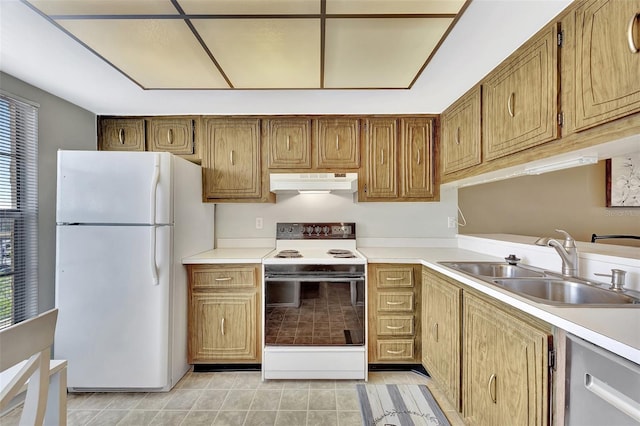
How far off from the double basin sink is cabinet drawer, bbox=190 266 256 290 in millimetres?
1465

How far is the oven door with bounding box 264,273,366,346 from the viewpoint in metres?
2.14

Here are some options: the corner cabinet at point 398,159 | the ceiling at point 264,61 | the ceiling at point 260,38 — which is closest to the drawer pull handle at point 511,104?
the ceiling at point 264,61

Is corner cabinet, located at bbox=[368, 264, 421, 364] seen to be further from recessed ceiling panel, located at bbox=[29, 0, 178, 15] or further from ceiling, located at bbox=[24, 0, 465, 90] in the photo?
recessed ceiling panel, located at bbox=[29, 0, 178, 15]

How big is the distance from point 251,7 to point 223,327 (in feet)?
6.94

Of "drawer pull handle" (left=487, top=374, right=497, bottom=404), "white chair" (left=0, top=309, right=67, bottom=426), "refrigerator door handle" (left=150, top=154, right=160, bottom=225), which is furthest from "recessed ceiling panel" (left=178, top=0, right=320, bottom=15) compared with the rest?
"drawer pull handle" (left=487, top=374, right=497, bottom=404)

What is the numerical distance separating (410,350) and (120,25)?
9.03 ft

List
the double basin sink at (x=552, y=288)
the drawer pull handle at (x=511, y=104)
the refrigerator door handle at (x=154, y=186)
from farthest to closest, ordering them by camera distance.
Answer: the refrigerator door handle at (x=154, y=186), the drawer pull handle at (x=511, y=104), the double basin sink at (x=552, y=288)

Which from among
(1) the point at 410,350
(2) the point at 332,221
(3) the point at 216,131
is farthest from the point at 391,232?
(3) the point at 216,131

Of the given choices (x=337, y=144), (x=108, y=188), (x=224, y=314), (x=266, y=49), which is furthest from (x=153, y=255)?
(x=337, y=144)

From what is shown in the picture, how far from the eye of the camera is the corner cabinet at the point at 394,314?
2203 millimetres

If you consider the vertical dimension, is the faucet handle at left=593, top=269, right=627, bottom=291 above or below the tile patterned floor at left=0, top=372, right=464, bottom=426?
above

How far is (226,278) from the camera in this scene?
2234 mm

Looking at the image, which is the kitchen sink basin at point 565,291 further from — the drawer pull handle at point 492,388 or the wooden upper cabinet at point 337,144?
the wooden upper cabinet at point 337,144

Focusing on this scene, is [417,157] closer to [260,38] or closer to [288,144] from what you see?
[288,144]
